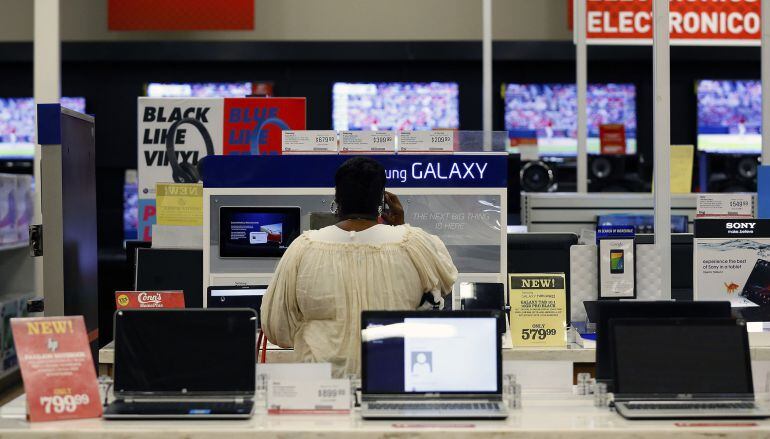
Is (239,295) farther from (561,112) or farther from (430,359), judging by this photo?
(561,112)

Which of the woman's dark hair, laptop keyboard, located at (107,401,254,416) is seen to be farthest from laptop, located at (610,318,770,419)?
laptop keyboard, located at (107,401,254,416)

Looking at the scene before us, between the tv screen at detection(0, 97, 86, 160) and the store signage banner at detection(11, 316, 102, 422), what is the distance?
8996 millimetres

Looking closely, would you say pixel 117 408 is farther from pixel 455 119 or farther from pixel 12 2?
pixel 12 2

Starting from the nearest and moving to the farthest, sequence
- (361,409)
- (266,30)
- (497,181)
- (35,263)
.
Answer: (361,409)
(497,181)
(35,263)
(266,30)

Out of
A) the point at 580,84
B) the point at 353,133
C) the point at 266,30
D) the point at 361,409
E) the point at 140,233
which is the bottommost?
the point at 361,409

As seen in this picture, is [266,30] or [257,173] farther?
[266,30]

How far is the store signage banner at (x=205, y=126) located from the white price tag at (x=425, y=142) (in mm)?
1394

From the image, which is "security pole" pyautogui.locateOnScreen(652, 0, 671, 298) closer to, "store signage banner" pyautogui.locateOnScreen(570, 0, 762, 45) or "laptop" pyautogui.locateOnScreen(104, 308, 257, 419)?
"laptop" pyautogui.locateOnScreen(104, 308, 257, 419)

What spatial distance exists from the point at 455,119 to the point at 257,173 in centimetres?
684

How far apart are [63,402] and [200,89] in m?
8.94

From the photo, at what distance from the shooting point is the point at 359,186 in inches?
133

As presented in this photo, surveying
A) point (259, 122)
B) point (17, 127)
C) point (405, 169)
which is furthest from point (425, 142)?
point (17, 127)

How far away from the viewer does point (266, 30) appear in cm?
1147

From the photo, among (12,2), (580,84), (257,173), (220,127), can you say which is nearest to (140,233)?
(220,127)
